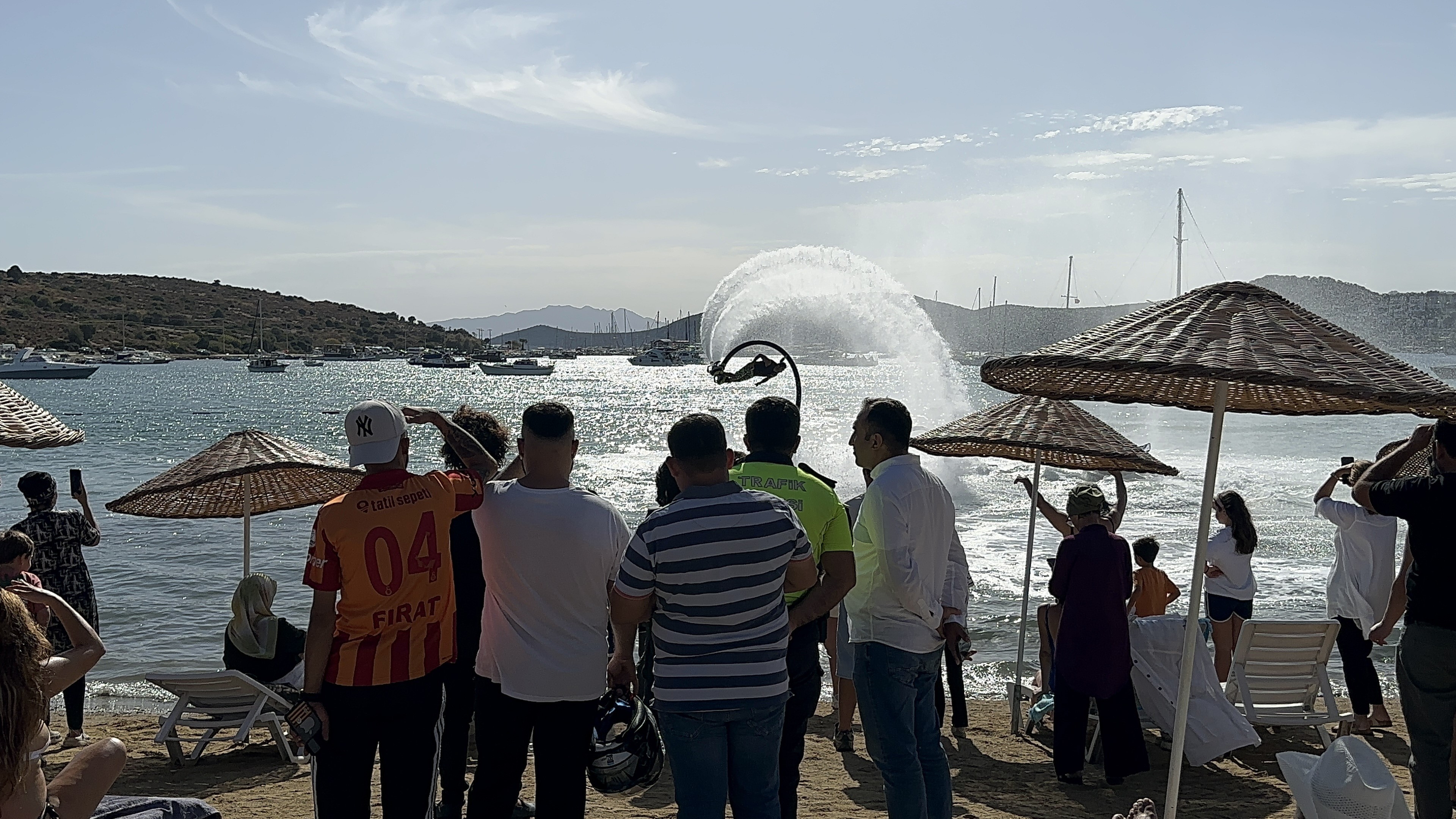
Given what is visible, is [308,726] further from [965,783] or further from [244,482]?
[965,783]

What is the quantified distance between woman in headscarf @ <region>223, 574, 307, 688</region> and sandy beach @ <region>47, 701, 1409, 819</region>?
583mm

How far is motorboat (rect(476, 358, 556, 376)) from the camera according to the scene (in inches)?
5325

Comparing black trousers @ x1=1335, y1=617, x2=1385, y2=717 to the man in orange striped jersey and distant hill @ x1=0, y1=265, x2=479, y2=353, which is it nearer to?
the man in orange striped jersey

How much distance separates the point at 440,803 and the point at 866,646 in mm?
2521

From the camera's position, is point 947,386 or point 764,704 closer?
point 764,704

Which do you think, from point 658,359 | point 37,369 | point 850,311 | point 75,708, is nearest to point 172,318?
point 37,369

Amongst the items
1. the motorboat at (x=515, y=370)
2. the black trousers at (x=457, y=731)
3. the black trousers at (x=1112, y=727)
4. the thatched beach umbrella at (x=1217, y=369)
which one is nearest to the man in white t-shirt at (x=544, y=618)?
the black trousers at (x=457, y=731)

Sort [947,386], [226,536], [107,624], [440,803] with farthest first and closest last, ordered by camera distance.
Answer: [947,386]
[226,536]
[107,624]
[440,803]

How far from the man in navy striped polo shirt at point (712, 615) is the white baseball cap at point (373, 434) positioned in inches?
37.5

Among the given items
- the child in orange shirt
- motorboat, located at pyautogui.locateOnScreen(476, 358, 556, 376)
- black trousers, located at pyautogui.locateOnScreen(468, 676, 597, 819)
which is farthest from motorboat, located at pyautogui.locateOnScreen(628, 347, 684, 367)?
black trousers, located at pyautogui.locateOnScreen(468, 676, 597, 819)

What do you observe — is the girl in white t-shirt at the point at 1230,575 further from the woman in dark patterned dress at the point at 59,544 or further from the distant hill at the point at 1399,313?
the distant hill at the point at 1399,313

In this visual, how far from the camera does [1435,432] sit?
4184 millimetres

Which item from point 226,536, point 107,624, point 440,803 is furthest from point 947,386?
point 440,803

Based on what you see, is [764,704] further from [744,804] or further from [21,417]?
[21,417]
